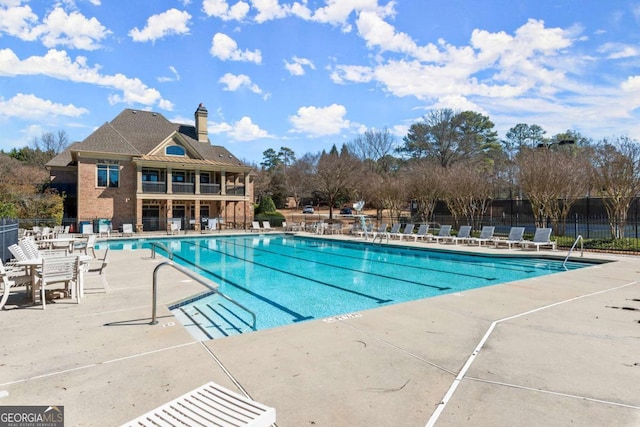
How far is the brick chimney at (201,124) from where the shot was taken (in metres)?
33.3

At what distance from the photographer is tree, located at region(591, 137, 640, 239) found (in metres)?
15.2

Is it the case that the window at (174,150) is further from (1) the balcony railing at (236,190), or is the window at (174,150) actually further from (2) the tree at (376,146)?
(2) the tree at (376,146)

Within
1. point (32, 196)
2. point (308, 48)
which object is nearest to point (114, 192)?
point (32, 196)

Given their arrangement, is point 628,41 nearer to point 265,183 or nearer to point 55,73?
point 55,73

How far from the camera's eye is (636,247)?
13297 mm

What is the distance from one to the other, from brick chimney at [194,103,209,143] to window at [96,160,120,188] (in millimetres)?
8405

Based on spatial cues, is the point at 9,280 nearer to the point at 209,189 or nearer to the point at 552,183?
the point at 552,183

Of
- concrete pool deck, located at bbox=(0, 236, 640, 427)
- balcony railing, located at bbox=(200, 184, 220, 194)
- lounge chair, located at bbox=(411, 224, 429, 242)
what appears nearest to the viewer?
concrete pool deck, located at bbox=(0, 236, 640, 427)

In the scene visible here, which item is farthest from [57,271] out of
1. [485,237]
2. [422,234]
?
[422,234]

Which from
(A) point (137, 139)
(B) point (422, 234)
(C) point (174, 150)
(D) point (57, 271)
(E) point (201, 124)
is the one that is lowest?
(B) point (422, 234)

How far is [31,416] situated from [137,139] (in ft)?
101

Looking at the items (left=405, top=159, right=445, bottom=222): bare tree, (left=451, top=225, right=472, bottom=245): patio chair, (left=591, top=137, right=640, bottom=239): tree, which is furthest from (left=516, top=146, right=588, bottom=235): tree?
(left=405, top=159, right=445, bottom=222): bare tree

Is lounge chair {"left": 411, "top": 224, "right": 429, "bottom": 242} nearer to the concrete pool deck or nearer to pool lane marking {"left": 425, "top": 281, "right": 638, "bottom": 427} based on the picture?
pool lane marking {"left": 425, "top": 281, "right": 638, "bottom": 427}

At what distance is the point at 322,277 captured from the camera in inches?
441
